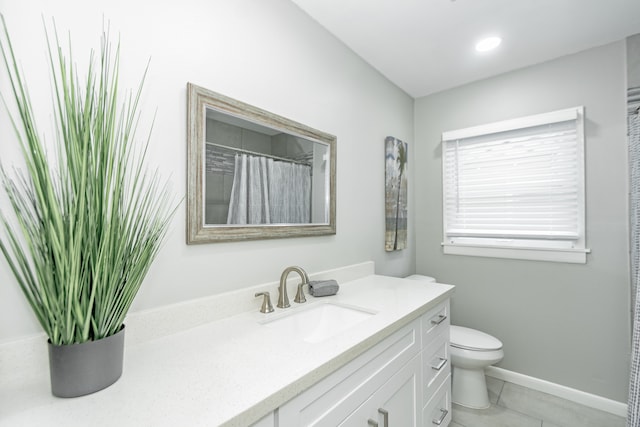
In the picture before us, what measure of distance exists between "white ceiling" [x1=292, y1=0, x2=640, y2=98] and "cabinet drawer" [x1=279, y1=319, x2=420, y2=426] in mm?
→ 1722

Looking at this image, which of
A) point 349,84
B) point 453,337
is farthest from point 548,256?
point 349,84

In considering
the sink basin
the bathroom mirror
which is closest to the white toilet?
the sink basin

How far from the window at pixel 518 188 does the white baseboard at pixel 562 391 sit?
2.96ft

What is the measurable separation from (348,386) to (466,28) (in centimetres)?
209

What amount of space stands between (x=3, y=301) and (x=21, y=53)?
0.66 metres

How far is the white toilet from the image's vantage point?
1911 mm

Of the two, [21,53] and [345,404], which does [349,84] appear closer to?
[21,53]

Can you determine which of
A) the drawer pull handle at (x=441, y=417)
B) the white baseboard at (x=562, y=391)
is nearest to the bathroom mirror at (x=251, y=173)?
the drawer pull handle at (x=441, y=417)

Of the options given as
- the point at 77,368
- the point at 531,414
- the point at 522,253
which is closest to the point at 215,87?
the point at 77,368

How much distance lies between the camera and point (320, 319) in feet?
4.65

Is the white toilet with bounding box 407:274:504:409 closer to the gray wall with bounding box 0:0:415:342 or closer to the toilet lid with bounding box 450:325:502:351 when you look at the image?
the toilet lid with bounding box 450:325:502:351

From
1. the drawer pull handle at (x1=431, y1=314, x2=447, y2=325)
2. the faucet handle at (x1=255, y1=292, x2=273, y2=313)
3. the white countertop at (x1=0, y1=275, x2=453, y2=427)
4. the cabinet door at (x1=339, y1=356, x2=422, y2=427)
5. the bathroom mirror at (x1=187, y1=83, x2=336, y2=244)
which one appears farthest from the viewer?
the drawer pull handle at (x1=431, y1=314, x2=447, y2=325)

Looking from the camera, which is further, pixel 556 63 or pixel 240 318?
pixel 556 63

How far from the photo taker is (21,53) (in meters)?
0.79
